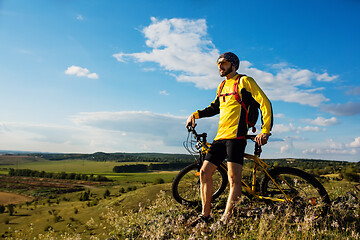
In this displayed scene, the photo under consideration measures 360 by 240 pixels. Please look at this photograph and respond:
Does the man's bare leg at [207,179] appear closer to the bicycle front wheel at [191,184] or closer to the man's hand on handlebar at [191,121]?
the bicycle front wheel at [191,184]

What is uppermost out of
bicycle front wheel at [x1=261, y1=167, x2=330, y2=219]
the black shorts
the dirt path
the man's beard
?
the man's beard

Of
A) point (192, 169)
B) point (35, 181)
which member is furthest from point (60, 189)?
point (192, 169)

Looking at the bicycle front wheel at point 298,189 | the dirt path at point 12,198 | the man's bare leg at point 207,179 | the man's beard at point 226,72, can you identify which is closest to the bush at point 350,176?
the bicycle front wheel at point 298,189

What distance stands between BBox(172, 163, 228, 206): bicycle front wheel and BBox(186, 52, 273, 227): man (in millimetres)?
899

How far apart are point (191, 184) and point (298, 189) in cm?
244

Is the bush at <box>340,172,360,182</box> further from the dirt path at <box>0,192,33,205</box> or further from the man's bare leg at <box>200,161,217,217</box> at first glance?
the dirt path at <box>0,192,33,205</box>

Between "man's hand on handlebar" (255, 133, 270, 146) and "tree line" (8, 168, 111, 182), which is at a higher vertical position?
"man's hand on handlebar" (255, 133, 270, 146)

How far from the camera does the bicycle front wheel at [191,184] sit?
18.4 feet

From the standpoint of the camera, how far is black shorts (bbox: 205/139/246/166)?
4.40m

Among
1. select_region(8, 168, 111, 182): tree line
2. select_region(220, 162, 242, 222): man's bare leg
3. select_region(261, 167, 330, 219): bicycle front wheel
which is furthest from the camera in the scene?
select_region(8, 168, 111, 182): tree line

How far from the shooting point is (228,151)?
4.46m

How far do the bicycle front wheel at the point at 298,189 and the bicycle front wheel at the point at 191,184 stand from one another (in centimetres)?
107

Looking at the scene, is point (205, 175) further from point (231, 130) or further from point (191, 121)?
point (191, 121)

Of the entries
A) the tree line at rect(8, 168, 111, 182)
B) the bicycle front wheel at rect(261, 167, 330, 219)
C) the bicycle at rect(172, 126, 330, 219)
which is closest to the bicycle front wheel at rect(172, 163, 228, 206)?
the bicycle at rect(172, 126, 330, 219)
